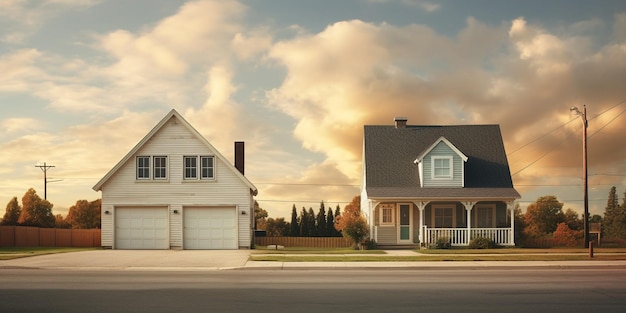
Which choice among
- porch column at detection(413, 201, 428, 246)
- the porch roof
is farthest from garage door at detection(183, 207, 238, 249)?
porch column at detection(413, 201, 428, 246)

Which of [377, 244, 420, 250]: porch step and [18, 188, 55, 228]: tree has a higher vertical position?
[18, 188, 55, 228]: tree

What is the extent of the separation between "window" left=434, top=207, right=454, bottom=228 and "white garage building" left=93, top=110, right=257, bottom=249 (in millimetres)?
12371

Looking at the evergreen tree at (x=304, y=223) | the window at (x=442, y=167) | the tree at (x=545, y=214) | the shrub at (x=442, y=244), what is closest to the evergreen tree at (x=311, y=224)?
the evergreen tree at (x=304, y=223)

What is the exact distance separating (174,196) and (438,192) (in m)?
16.7

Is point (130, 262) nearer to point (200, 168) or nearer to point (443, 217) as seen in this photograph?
point (200, 168)

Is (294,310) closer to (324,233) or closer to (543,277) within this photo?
(543,277)

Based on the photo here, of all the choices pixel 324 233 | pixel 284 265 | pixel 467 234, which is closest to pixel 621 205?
pixel 324 233

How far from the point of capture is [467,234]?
141 feet

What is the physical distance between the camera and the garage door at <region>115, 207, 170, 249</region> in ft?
141

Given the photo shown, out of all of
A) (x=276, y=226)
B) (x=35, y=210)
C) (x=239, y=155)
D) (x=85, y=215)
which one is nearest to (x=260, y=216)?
(x=276, y=226)

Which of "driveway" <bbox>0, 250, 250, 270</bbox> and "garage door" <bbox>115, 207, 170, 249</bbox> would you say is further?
"garage door" <bbox>115, 207, 170, 249</bbox>

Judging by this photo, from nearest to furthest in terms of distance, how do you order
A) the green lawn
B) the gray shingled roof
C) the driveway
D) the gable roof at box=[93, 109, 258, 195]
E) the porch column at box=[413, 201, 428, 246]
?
the driveway → the green lawn → the porch column at box=[413, 201, 428, 246] → the gable roof at box=[93, 109, 258, 195] → the gray shingled roof

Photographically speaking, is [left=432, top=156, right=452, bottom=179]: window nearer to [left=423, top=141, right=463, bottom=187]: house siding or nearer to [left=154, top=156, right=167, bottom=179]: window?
[left=423, top=141, right=463, bottom=187]: house siding

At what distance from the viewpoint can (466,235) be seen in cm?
4322
